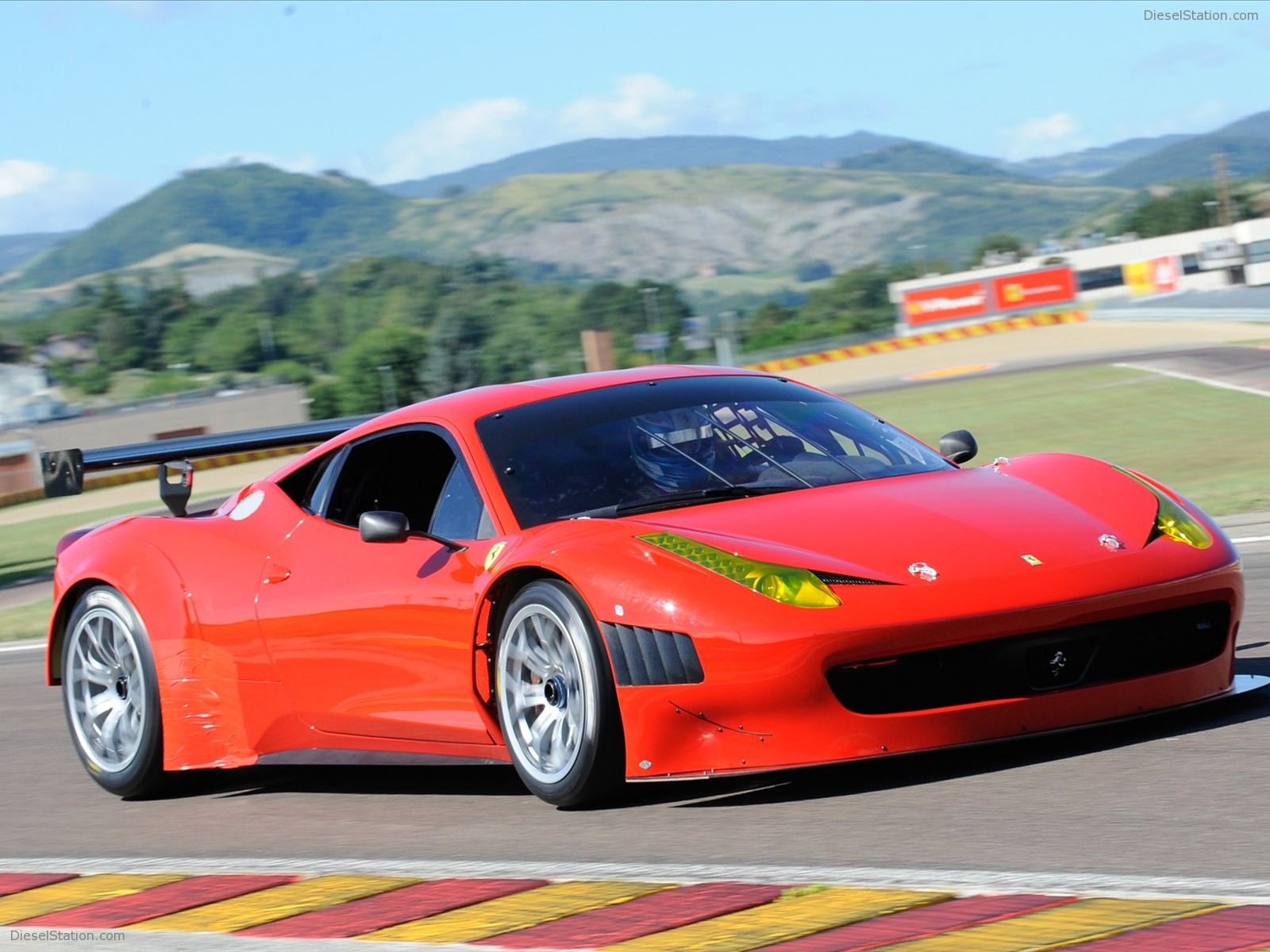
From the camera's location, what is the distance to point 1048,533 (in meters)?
4.52

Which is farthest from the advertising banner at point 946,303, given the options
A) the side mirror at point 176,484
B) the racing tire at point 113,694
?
the racing tire at point 113,694

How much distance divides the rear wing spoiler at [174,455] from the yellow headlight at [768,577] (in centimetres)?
226

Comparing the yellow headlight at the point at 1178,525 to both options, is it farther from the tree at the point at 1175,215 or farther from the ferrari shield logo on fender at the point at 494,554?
the tree at the point at 1175,215

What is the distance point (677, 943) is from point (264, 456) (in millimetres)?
54691

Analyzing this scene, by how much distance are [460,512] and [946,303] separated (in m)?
78.4

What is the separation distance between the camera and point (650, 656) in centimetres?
422

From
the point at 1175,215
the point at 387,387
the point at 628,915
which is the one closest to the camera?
the point at 628,915

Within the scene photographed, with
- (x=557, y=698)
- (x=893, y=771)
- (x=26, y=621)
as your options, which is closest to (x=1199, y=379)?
(x=26, y=621)

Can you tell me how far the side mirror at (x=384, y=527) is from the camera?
4.92 meters

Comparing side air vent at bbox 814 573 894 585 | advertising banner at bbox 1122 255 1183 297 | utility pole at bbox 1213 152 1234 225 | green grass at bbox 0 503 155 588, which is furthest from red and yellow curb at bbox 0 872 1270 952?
utility pole at bbox 1213 152 1234 225

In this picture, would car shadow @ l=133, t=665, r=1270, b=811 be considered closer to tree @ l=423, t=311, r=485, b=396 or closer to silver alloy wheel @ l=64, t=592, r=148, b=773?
silver alloy wheel @ l=64, t=592, r=148, b=773

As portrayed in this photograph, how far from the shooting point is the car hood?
4293 millimetres

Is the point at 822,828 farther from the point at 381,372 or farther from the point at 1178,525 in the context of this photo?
the point at 381,372

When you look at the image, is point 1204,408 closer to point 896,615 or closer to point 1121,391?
point 1121,391
